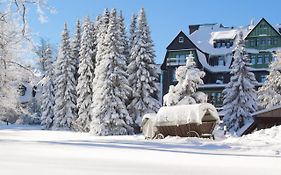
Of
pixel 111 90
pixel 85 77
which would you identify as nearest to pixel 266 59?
pixel 85 77

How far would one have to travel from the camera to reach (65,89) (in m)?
57.8

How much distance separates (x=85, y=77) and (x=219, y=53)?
21.2 m

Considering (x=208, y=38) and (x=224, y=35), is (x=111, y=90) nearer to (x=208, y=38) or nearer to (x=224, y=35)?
(x=224, y=35)

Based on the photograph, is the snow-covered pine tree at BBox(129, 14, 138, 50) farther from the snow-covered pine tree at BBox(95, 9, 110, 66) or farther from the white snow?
the white snow

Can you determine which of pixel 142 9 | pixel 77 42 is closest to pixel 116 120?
pixel 142 9

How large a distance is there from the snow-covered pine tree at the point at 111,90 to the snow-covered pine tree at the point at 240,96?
35.0 feet

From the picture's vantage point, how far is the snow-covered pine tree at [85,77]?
52.7 meters

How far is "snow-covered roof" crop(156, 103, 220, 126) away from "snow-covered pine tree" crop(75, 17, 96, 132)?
71.6ft

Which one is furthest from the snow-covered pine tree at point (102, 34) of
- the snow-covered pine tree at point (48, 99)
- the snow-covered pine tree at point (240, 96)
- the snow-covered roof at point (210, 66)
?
the snow-covered roof at point (210, 66)

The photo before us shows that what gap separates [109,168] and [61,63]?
168ft

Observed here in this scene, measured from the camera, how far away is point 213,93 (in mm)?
62656

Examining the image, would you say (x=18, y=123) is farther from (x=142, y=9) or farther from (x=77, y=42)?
(x=142, y=9)

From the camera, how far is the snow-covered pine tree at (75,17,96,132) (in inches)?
2074

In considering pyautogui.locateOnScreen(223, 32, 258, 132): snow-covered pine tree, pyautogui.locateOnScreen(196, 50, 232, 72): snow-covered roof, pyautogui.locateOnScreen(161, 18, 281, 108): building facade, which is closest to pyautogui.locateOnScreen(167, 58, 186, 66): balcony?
pyautogui.locateOnScreen(161, 18, 281, 108): building facade
